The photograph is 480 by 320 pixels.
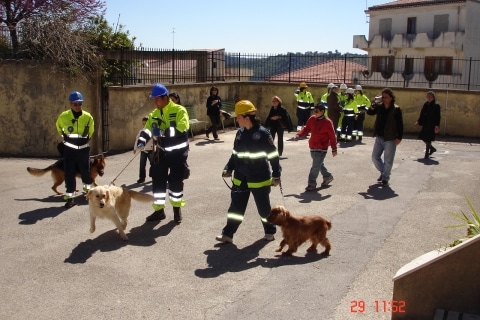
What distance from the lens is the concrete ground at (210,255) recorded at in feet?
17.9

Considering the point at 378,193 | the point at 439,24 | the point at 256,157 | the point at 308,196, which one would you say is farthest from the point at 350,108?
the point at 439,24

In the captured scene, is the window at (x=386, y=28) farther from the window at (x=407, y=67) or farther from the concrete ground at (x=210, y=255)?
the concrete ground at (x=210, y=255)

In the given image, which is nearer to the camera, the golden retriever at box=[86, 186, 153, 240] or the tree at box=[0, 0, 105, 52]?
the golden retriever at box=[86, 186, 153, 240]

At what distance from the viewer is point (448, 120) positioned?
18766 mm

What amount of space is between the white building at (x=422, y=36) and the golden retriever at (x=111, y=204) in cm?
3597

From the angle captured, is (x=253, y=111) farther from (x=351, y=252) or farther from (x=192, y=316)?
(x=192, y=316)

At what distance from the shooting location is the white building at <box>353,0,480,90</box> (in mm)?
44031

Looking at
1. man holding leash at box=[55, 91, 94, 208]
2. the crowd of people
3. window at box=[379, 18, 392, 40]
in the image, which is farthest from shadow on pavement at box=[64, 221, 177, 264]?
window at box=[379, 18, 392, 40]

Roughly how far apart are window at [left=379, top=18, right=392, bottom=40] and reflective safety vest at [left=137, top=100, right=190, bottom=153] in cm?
4626

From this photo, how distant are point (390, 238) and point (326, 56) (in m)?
15.5

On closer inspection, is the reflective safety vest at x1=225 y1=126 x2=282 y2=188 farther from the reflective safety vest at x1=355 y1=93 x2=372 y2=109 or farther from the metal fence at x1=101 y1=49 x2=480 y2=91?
the reflective safety vest at x1=355 y1=93 x2=372 y2=109

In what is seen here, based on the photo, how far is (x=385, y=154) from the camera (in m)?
10.9

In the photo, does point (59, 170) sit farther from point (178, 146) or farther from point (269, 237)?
point (269, 237)

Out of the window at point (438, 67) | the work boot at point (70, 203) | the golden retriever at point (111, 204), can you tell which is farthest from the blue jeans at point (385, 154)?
the window at point (438, 67)
